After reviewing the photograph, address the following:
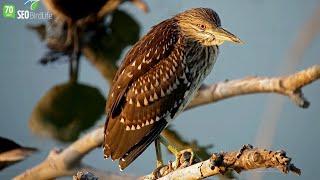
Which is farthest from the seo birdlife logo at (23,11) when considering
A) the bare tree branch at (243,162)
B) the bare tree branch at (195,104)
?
the bare tree branch at (243,162)

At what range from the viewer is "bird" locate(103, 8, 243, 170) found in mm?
3580

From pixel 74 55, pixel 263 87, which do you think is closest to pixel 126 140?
pixel 263 87

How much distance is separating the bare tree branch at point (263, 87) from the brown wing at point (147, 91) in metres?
0.82

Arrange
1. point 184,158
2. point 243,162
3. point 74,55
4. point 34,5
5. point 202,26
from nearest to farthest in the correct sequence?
point 243,162
point 184,158
point 202,26
point 34,5
point 74,55

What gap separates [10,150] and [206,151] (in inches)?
51.8

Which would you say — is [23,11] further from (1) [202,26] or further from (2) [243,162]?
(2) [243,162]

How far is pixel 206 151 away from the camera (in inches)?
198

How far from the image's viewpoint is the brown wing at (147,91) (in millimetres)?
3582

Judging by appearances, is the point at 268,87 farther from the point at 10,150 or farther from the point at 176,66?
the point at 10,150

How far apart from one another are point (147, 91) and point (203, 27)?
1.37 ft

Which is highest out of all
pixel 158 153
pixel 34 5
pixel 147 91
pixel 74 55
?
pixel 147 91

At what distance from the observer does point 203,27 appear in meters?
3.82

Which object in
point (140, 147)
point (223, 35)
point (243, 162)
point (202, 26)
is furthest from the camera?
point (202, 26)

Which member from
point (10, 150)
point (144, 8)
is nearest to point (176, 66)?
point (10, 150)
